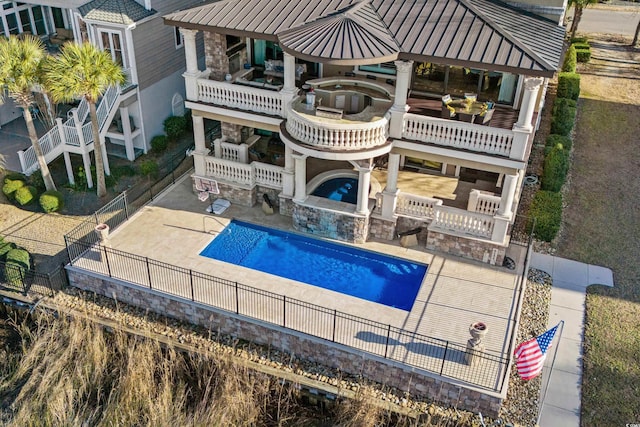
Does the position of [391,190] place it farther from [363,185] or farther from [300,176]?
[300,176]

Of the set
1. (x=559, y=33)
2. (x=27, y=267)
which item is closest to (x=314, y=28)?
(x=559, y=33)

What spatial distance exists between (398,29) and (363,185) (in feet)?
19.4

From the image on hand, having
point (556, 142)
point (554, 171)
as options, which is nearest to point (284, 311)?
point (554, 171)

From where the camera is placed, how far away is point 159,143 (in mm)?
31594

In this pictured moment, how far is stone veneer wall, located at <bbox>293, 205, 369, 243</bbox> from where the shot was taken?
80.1ft

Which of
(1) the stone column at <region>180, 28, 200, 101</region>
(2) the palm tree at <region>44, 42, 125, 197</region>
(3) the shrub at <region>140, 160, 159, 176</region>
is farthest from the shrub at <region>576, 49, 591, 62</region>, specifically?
(2) the palm tree at <region>44, 42, 125, 197</region>

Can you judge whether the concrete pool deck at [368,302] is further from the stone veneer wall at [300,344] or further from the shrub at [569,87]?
the shrub at [569,87]

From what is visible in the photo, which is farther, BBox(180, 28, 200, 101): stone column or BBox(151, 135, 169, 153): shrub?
BBox(151, 135, 169, 153): shrub

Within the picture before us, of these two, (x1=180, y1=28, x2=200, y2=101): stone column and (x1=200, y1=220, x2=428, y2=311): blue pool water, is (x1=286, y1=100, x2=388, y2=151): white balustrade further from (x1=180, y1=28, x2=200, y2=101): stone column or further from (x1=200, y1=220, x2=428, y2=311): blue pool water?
(x1=180, y1=28, x2=200, y2=101): stone column

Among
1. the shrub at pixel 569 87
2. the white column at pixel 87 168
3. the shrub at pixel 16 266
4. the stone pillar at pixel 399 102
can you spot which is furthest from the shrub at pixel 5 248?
the shrub at pixel 569 87

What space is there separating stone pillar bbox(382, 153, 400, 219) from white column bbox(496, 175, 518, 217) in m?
4.00

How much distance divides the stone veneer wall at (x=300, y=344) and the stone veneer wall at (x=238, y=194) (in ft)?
21.5

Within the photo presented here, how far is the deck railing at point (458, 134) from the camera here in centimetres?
2202

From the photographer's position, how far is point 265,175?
26172 mm
